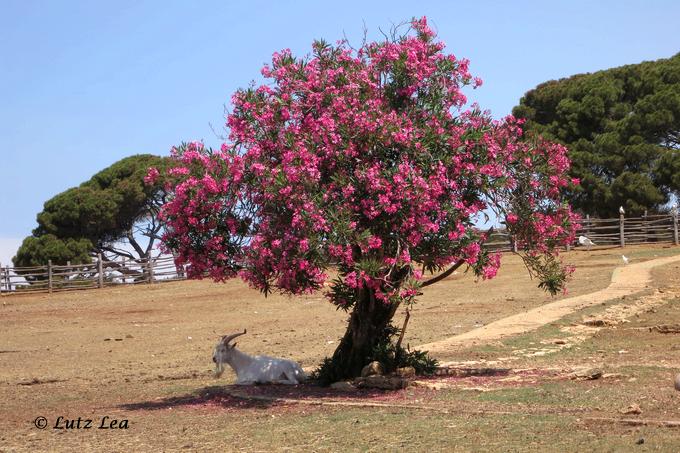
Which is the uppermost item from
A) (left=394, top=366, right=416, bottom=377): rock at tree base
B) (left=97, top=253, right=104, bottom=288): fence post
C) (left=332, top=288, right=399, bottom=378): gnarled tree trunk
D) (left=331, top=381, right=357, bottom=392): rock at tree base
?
(left=97, top=253, right=104, bottom=288): fence post

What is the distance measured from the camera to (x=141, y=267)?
49531mm

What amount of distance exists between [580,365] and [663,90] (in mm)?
39254

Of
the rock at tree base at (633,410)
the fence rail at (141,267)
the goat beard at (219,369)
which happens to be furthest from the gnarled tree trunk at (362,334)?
the fence rail at (141,267)

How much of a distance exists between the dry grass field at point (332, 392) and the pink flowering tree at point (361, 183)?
1822 millimetres

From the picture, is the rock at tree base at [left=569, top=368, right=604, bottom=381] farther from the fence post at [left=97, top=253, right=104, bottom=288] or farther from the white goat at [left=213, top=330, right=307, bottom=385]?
the fence post at [left=97, top=253, right=104, bottom=288]

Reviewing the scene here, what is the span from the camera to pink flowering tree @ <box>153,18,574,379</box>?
43.3 feet

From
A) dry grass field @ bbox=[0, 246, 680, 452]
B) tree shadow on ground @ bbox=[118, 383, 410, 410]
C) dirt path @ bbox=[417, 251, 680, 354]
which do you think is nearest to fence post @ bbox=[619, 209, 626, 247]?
dirt path @ bbox=[417, 251, 680, 354]

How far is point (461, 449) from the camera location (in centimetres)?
979

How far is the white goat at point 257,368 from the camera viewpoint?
15.7 meters

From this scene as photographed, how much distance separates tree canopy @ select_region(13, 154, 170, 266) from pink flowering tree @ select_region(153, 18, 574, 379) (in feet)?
126

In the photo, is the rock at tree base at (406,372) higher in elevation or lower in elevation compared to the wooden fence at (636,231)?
lower

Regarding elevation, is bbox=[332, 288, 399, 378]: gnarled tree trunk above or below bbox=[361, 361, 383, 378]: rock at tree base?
above

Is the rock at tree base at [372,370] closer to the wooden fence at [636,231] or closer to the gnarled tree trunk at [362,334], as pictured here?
the gnarled tree trunk at [362,334]

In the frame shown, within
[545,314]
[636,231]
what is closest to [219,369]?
[545,314]
